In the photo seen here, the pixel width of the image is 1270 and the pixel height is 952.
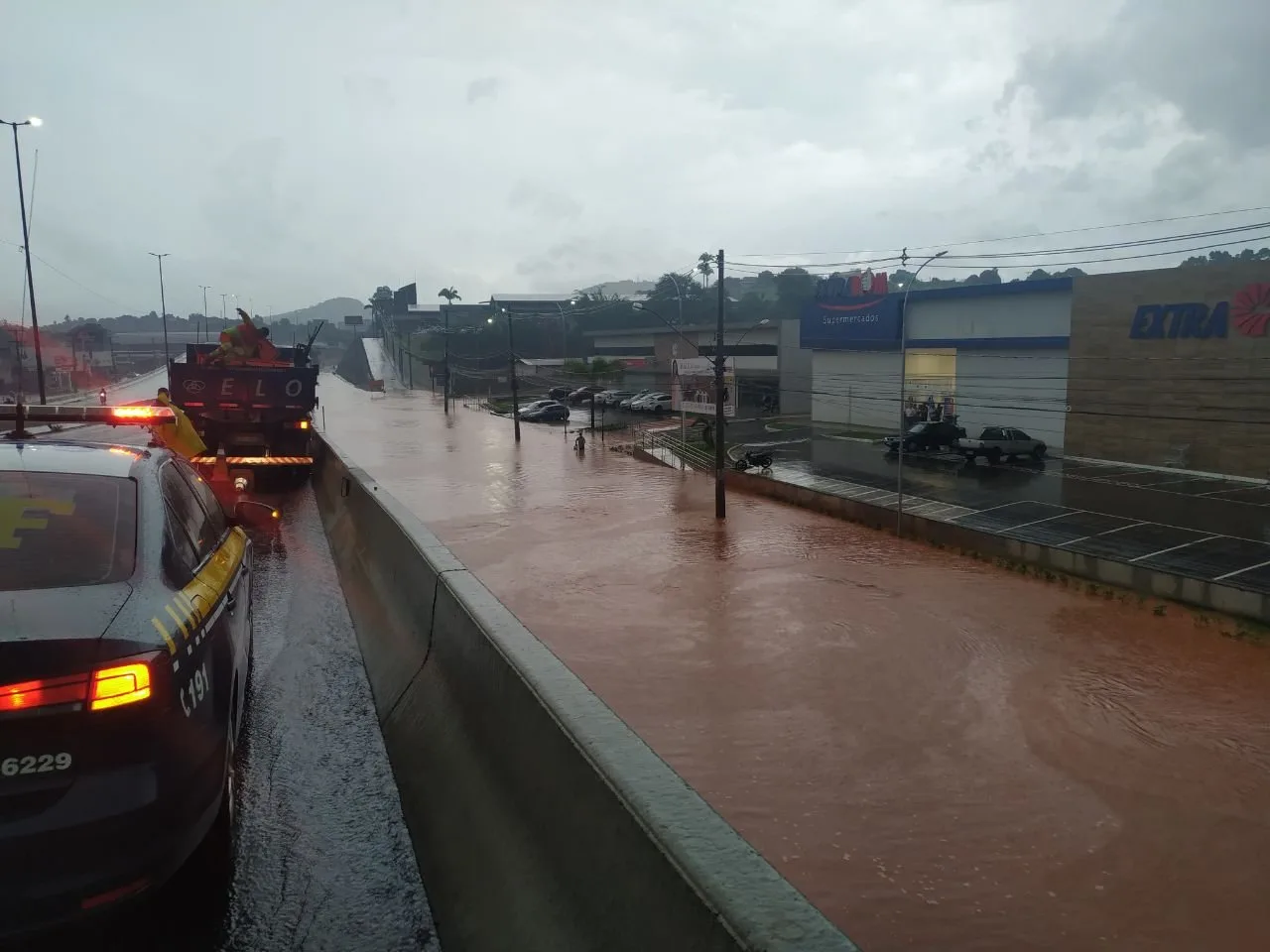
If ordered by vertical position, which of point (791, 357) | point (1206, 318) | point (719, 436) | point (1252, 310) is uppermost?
point (1252, 310)

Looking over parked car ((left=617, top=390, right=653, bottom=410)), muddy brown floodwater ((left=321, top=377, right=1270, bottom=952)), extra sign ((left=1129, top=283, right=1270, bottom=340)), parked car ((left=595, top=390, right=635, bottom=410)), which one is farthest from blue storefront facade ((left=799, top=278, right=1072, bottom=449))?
muddy brown floodwater ((left=321, top=377, right=1270, bottom=952))

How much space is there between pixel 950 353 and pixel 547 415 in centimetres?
2123

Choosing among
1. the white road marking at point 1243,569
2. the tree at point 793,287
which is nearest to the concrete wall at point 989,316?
the white road marking at point 1243,569

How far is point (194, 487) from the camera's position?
5.19 meters

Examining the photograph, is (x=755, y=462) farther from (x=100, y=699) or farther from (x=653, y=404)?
(x=100, y=699)

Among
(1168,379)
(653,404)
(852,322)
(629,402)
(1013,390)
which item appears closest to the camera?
(1168,379)

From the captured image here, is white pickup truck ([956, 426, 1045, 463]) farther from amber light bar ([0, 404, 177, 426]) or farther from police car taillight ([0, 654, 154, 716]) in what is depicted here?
police car taillight ([0, 654, 154, 716])

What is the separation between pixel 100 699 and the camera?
2732 millimetres

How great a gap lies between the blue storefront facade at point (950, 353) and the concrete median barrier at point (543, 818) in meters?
26.9

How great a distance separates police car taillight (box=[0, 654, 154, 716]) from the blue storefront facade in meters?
28.8

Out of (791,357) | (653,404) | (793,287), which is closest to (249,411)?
(653,404)

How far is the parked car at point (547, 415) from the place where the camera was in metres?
49.2

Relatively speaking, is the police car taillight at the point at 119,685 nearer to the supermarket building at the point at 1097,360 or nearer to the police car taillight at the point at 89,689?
the police car taillight at the point at 89,689

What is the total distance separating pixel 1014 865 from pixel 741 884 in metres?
5.26
